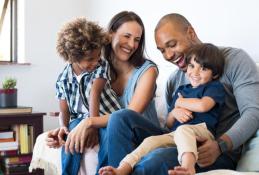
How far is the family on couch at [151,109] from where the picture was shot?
1.22 m

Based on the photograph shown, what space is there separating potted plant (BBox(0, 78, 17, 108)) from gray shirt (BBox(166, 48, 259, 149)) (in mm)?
1763

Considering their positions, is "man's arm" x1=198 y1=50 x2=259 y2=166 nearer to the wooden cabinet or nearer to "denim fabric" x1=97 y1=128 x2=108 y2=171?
"denim fabric" x1=97 y1=128 x2=108 y2=171

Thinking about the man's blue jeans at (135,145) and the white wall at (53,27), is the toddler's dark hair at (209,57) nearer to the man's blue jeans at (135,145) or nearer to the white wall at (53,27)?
the man's blue jeans at (135,145)

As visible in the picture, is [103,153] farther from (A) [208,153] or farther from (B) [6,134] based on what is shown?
(B) [6,134]

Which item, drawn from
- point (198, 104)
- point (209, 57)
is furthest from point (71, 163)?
point (209, 57)

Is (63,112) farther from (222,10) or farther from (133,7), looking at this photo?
(133,7)

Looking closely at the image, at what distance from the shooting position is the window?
3244mm

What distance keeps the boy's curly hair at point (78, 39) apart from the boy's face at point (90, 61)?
2cm

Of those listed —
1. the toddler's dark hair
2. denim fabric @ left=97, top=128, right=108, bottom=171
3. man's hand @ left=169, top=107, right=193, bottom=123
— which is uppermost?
the toddler's dark hair

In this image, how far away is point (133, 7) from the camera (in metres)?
2.87

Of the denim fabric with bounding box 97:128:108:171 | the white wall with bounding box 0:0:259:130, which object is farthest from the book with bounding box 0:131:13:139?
the denim fabric with bounding box 97:128:108:171

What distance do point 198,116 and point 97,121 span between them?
0.38 metres

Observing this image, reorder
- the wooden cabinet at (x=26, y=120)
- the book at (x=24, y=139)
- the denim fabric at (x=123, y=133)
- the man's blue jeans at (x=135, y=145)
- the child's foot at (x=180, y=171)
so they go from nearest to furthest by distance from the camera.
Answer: the child's foot at (x=180, y=171)
the man's blue jeans at (x=135, y=145)
the denim fabric at (x=123, y=133)
the wooden cabinet at (x=26, y=120)
the book at (x=24, y=139)

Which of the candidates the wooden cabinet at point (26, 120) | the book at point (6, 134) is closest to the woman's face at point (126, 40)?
the wooden cabinet at point (26, 120)
